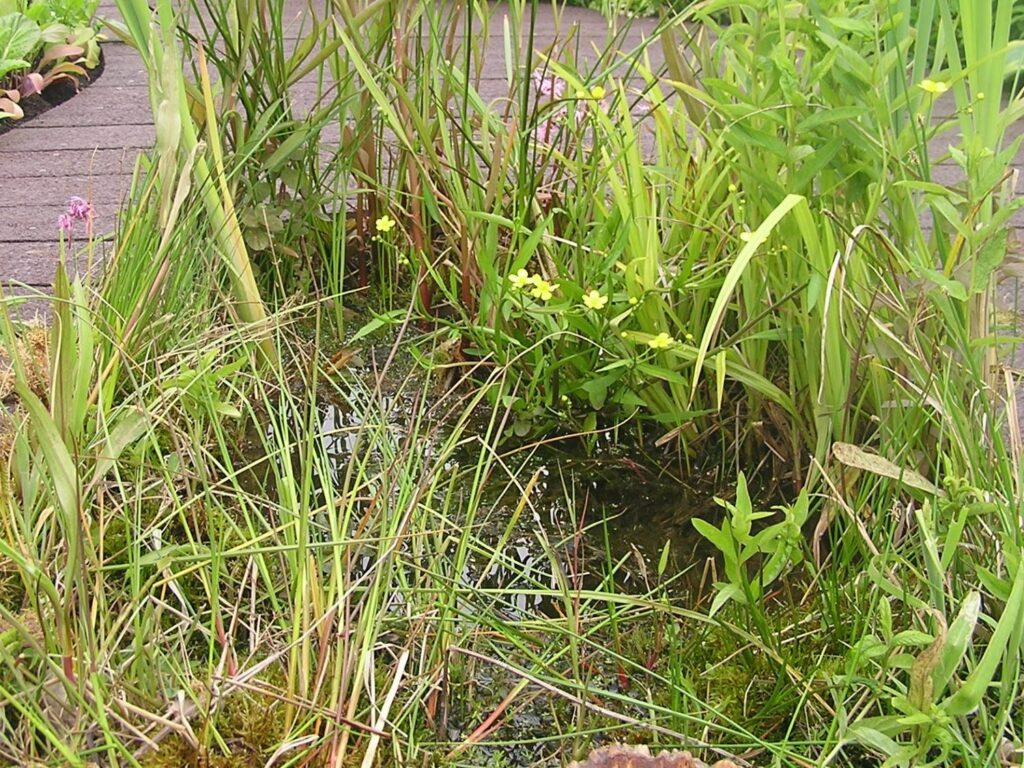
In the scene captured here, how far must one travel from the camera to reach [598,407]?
59.9 inches

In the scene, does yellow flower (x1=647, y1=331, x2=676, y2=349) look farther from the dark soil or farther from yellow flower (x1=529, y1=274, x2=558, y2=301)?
the dark soil

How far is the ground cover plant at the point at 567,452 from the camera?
1011 millimetres

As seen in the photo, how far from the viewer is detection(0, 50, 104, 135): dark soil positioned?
3109 millimetres

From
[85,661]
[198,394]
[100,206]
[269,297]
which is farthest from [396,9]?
[85,661]

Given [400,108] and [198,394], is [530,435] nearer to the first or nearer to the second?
[198,394]

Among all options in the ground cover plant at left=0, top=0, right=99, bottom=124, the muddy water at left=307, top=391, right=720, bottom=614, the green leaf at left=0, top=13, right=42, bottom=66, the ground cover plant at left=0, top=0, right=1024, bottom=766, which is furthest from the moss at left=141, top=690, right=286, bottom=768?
the green leaf at left=0, top=13, right=42, bottom=66

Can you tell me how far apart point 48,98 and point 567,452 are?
101 inches

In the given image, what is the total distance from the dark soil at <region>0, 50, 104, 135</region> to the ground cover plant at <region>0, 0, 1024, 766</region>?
1.58 m

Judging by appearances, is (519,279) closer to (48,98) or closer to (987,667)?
→ (987,667)

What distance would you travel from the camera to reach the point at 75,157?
2822mm

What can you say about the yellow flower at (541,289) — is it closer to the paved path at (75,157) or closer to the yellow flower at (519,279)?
the yellow flower at (519,279)

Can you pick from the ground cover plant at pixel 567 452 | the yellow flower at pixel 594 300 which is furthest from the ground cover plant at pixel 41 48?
the yellow flower at pixel 594 300

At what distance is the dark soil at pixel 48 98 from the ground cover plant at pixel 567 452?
5.17ft

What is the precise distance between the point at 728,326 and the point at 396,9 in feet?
2.56
